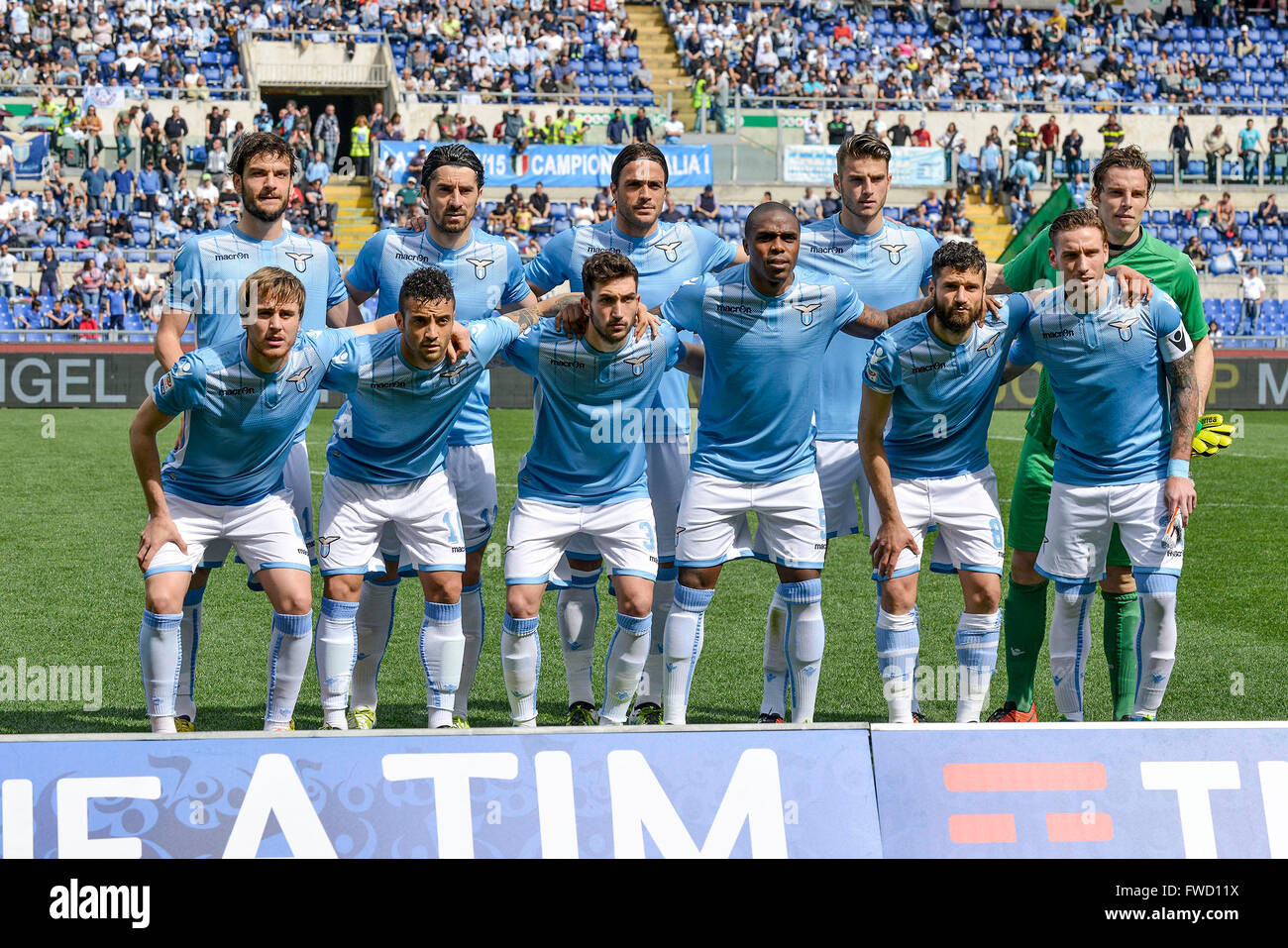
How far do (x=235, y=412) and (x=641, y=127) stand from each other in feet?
85.0

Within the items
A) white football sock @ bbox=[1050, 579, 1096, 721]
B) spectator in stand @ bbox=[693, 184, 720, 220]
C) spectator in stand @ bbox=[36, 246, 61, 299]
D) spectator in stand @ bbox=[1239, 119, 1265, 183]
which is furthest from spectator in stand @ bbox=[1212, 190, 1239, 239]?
white football sock @ bbox=[1050, 579, 1096, 721]

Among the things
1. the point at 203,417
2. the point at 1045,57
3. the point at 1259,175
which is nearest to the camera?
the point at 203,417

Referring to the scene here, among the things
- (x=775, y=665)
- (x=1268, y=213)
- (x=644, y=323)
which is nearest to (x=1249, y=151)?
(x=1268, y=213)

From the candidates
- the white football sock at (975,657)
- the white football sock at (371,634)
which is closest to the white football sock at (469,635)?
the white football sock at (371,634)

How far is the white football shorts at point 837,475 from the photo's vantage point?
6.34 m

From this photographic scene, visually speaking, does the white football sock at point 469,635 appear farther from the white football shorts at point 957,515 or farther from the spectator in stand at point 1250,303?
the spectator in stand at point 1250,303

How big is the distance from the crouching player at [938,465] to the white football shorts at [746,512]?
244 millimetres

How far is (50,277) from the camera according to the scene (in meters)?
24.0

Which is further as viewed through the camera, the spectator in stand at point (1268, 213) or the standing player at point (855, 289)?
the spectator in stand at point (1268, 213)

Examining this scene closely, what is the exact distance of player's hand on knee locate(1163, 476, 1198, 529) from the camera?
5730 mm

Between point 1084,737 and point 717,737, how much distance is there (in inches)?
41.0

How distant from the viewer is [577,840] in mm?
4078

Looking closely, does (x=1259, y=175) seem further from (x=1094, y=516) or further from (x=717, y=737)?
(x=717, y=737)
